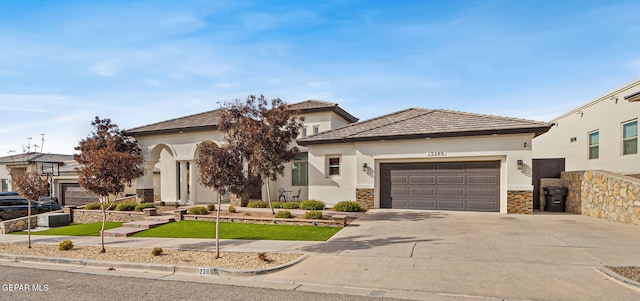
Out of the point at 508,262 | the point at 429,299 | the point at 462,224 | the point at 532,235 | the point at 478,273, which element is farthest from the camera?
the point at 462,224

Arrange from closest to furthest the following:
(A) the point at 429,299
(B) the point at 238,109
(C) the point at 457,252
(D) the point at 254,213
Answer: (A) the point at 429,299, (C) the point at 457,252, (B) the point at 238,109, (D) the point at 254,213

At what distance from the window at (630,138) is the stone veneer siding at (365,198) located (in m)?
11.6

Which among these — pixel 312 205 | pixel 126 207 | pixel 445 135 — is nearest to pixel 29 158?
pixel 126 207

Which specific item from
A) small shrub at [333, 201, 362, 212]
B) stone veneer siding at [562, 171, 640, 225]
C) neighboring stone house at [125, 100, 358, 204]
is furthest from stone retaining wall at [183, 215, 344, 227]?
stone veneer siding at [562, 171, 640, 225]

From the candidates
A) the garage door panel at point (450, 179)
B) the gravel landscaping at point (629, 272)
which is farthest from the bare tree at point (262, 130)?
the gravel landscaping at point (629, 272)

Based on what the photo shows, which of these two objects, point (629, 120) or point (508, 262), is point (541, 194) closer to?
point (629, 120)

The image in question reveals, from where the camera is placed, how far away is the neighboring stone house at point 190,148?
67.2 feet

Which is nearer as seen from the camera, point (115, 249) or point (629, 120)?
point (115, 249)

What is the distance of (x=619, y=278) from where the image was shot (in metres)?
5.91

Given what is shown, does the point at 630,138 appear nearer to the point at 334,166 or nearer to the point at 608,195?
the point at 608,195

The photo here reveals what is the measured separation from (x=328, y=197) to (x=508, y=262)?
1110cm

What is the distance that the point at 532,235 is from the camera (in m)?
9.86

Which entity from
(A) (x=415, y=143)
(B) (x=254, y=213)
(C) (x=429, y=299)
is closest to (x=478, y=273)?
(C) (x=429, y=299)

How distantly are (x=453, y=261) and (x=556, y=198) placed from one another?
10.6 metres
